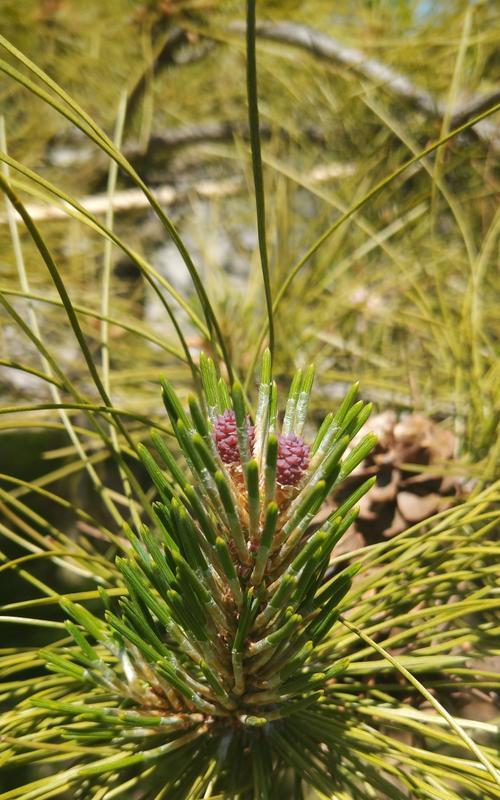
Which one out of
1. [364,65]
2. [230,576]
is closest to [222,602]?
[230,576]

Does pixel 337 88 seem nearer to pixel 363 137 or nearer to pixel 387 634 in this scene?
pixel 363 137

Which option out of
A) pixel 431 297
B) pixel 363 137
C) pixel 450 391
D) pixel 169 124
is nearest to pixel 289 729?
pixel 450 391

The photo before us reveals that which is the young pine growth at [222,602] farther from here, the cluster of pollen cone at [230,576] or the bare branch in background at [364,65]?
the bare branch in background at [364,65]

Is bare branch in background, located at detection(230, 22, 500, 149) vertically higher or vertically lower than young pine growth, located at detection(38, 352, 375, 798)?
higher

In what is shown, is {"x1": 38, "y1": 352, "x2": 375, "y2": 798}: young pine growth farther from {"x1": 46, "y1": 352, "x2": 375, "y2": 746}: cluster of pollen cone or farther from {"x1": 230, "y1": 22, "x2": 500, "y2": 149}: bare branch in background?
{"x1": 230, "y1": 22, "x2": 500, "y2": 149}: bare branch in background

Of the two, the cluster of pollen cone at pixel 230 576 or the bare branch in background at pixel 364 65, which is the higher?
the bare branch in background at pixel 364 65

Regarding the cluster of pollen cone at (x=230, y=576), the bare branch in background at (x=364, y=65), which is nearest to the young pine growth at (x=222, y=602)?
the cluster of pollen cone at (x=230, y=576)

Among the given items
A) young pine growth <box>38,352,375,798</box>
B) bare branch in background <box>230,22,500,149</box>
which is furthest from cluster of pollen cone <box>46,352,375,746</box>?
bare branch in background <box>230,22,500,149</box>

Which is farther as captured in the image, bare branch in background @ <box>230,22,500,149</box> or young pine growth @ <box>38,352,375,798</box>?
bare branch in background @ <box>230,22,500,149</box>
